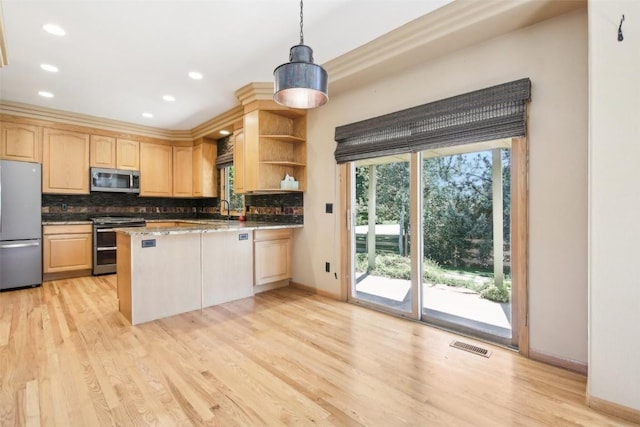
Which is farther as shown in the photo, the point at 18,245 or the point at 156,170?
the point at 156,170

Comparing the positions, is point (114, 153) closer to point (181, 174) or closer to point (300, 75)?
point (181, 174)

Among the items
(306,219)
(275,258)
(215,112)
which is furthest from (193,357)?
(215,112)

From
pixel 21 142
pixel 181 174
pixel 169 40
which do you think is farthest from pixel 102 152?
pixel 169 40

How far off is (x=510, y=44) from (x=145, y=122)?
17.8 ft

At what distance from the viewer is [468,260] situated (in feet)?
8.89

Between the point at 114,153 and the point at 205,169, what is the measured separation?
1493 mm

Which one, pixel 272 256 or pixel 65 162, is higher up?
pixel 65 162

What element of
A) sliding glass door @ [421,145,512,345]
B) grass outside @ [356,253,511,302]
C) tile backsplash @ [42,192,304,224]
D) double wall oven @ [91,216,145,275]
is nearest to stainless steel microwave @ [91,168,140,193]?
tile backsplash @ [42,192,304,224]

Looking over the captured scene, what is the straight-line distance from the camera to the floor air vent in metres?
2.28

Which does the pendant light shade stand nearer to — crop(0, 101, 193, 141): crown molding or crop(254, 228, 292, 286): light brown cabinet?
crop(254, 228, 292, 286): light brown cabinet

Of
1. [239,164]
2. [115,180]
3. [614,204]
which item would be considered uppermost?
[239,164]

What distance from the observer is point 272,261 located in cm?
396

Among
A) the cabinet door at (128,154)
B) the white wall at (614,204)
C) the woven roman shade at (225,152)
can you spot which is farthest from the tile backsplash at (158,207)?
the white wall at (614,204)

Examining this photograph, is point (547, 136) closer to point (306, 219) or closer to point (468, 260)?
point (468, 260)
